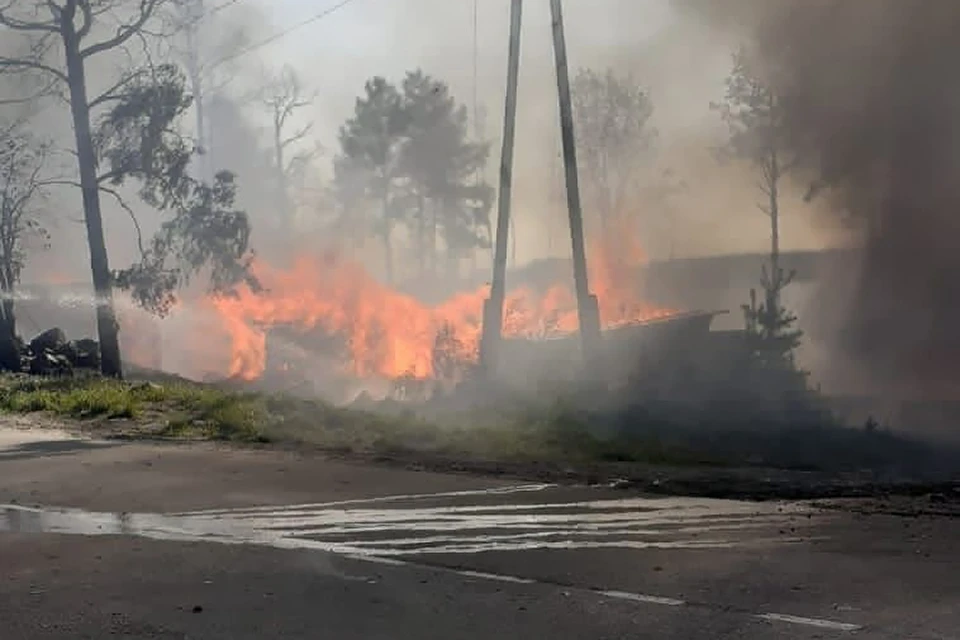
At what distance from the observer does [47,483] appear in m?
8.62

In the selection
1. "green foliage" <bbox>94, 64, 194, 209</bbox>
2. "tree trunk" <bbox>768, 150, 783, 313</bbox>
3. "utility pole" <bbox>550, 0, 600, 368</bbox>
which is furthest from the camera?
"tree trunk" <bbox>768, 150, 783, 313</bbox>

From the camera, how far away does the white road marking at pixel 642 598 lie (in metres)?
4.85

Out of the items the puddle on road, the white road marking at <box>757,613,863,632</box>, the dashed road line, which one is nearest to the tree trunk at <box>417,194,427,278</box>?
the puddle on road

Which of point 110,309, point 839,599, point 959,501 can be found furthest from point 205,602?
point 110,309

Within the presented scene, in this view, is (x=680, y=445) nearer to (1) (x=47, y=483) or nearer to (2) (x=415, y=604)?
(1) (x=47, y=483)

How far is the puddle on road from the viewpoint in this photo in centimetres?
611

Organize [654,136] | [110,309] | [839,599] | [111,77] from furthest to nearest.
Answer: [654,136], [111,77], [110,309], [839,599]

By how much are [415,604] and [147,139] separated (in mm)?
15953

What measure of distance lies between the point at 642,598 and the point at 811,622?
800mm

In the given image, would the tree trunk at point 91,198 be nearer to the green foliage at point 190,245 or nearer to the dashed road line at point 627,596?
the green foliage at point 190,245

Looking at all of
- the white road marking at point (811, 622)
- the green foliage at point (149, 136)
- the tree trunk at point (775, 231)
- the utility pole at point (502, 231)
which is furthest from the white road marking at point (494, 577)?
the tree trunk at point (775, 231)

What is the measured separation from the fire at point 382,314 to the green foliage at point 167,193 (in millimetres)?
A: 2964

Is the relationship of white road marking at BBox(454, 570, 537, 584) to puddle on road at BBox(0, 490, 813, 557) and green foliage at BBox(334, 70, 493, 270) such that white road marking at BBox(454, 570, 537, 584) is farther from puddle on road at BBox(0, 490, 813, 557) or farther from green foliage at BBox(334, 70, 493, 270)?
green foliage at BBox(334, 70, 493, 270)

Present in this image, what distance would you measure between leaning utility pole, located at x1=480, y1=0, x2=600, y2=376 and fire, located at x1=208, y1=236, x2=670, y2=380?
240cm
